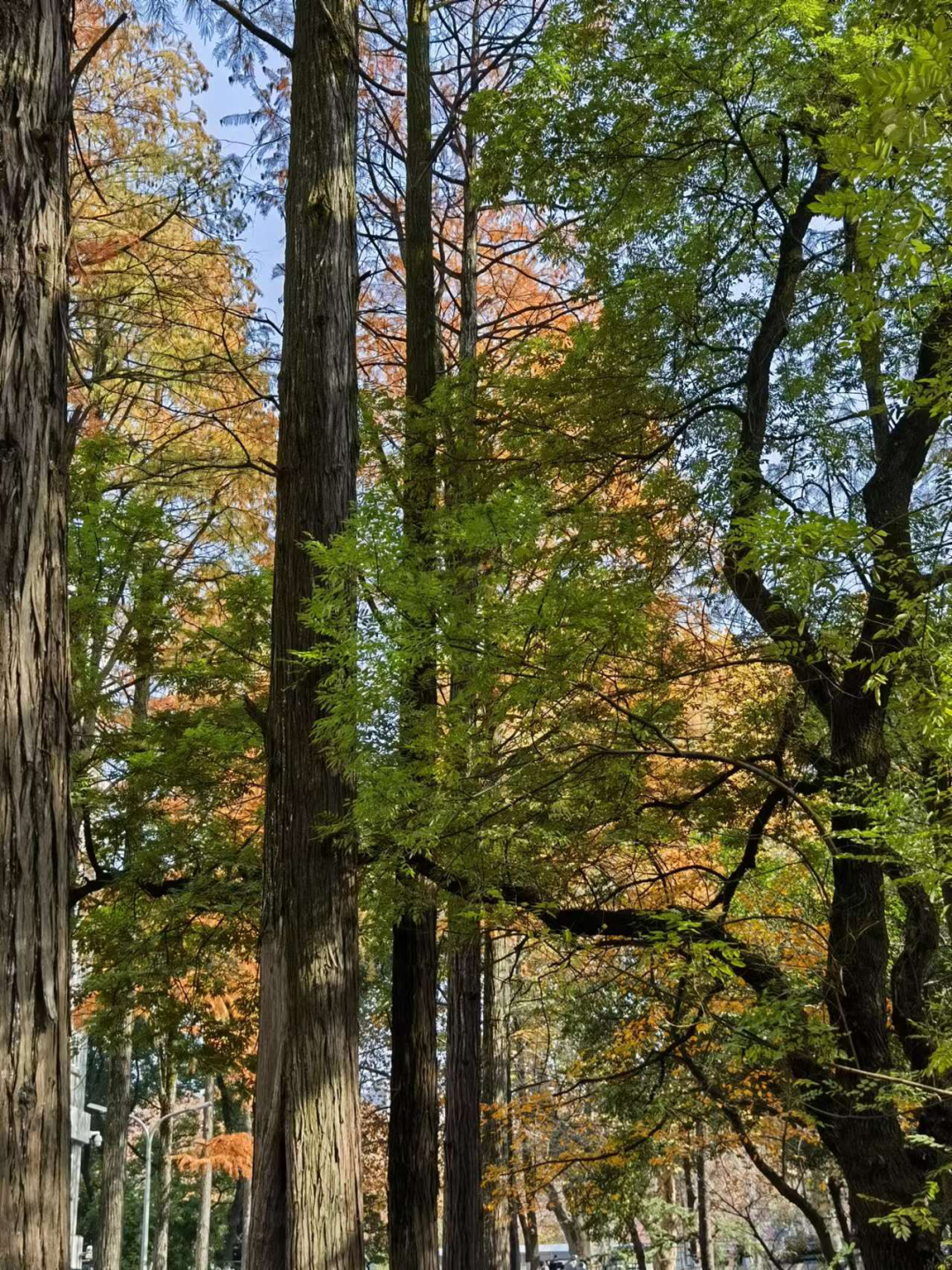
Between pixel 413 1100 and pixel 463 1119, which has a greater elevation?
pixel 413 1100

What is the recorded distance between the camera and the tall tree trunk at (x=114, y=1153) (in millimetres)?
13750

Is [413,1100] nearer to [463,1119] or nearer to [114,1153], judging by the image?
[463,1119]

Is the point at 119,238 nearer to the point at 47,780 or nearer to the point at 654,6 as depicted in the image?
the point at 654,6

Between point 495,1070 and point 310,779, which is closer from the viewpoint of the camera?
point 310,779

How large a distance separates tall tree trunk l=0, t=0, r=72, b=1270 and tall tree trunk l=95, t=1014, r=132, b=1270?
1174cm

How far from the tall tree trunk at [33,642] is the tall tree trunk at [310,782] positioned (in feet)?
7.66

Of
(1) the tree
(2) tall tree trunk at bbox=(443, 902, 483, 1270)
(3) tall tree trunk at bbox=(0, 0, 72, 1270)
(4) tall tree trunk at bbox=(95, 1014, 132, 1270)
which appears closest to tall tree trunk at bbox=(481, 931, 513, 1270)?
(2) tall tree trunk at bbox=(443, 902, 483, 1270)

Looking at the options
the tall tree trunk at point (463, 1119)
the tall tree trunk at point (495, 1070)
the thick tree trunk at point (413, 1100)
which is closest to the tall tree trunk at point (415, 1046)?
the thick tree trunk at point (413, 1100)

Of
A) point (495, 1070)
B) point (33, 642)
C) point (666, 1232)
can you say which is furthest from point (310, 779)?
point (666, 1232)

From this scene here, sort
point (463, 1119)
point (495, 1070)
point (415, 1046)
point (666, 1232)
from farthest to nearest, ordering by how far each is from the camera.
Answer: point (666, 1232) → point (495, 1070) → point (463, 1119) → point (415, 1046)

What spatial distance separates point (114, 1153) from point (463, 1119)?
6.72 metres

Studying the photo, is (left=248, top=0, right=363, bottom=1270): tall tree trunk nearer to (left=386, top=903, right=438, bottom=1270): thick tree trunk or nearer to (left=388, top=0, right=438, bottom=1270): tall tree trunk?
(left=388, top=0, right=438, bottom=1270): tall tree trunk

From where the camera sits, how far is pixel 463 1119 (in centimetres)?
951

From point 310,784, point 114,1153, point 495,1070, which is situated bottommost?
point 114,1153
